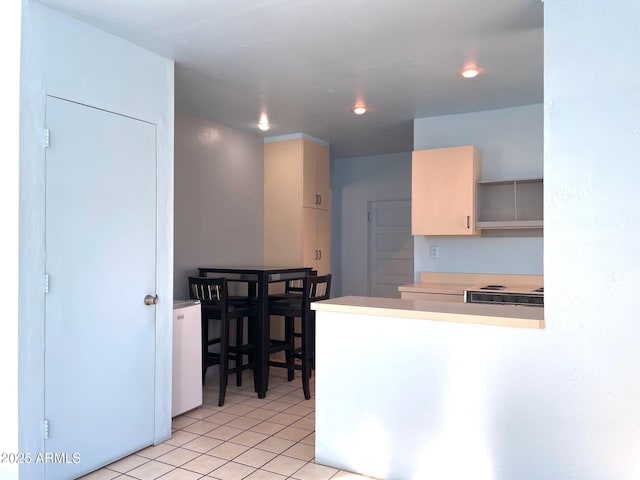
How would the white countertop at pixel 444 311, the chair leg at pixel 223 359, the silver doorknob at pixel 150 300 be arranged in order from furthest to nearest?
1. the chair leg at pixel 223 359
2. the silver doorknob at pixel 150 300
3. the white countertop at pixel 444 311

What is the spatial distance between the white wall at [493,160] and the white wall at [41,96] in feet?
8.76

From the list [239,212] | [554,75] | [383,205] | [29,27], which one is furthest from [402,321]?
[383,205]

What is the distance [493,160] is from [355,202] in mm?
2618

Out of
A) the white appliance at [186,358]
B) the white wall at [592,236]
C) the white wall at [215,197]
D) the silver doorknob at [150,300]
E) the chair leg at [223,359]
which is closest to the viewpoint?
the white wall at [592,236]

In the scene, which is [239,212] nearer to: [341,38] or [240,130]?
[240,130]

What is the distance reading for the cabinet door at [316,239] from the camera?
510cm

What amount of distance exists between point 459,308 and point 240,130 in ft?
10.7

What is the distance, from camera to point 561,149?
2027 millimetres

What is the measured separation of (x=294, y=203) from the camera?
510 centimetres

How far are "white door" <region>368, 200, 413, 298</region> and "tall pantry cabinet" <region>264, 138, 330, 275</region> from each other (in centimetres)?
125

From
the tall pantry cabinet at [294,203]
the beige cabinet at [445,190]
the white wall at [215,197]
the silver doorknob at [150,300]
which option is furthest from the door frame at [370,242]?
the silver doorknob at [150,300]

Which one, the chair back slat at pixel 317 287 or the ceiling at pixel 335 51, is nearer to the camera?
the ceiling at pixel 335 51

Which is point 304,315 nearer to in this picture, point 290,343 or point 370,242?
point 290,343

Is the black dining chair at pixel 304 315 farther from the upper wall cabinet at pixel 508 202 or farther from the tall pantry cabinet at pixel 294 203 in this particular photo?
the upper wall cabinet at pixel 508 202
